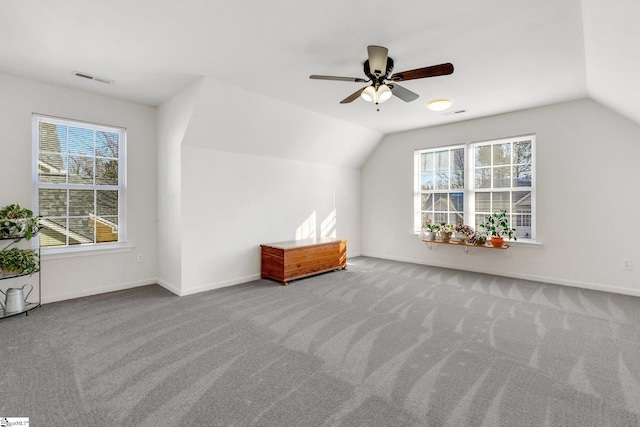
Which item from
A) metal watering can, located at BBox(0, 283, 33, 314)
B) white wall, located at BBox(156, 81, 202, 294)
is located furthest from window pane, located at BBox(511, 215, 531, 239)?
metal watering can, located at BBox(0, 283, 33, 314)

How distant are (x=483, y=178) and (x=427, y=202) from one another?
43.3 inches

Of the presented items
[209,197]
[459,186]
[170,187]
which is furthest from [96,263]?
[459,186]

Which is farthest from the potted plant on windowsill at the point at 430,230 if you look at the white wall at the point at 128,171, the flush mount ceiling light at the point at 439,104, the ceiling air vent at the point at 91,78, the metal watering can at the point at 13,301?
the metal watering can at the point at 13,301

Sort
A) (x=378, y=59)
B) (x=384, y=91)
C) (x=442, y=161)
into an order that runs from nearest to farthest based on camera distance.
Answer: (x=378, y=59)
(x=384, y=91)
(x=442, y=161)

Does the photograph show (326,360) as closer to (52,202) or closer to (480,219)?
(52,202)

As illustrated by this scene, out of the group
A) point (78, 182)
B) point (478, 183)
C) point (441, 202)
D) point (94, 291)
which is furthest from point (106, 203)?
point (478, 183)

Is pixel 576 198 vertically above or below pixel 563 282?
above

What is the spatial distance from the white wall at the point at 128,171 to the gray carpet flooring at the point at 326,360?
0.33 m

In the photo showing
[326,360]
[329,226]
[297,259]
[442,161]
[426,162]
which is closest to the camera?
[326,360]

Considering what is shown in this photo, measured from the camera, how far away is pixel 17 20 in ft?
7.90

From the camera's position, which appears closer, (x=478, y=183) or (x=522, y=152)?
(x=522, y=152)

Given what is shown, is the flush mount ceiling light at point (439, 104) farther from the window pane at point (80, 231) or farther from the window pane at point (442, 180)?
the window pane at point (80, 231)

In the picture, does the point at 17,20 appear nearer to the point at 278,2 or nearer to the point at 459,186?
the point at 278,2

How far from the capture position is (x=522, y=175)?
484 centimetres
